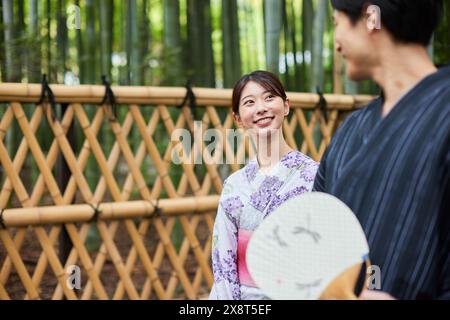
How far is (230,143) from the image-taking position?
372cm

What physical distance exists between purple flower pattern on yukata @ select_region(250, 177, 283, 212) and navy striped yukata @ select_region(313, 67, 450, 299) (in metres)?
0.77

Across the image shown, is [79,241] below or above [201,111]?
below

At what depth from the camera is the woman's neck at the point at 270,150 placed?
156cm

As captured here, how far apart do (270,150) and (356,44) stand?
2.46 feet

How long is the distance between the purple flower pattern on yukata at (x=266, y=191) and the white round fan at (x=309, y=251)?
2.76ft

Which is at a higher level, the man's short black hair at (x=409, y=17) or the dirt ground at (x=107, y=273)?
the man's short black hair at (x=409, y=17)

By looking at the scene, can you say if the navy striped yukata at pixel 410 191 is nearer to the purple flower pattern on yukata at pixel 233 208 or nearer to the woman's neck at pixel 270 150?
the woman's neck at pixel 270 150

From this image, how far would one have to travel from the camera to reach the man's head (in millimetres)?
846

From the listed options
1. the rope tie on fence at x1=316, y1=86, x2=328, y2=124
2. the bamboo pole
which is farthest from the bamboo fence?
the rope tie on fence at x1=316, y1=86, x2=328, y2=124

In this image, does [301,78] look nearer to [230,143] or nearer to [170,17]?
[170,17]

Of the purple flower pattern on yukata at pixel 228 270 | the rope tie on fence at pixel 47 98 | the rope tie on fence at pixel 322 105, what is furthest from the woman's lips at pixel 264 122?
the rope tie on fence at pixel 322 105
